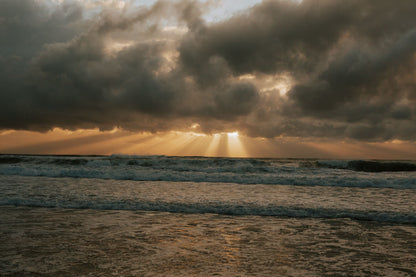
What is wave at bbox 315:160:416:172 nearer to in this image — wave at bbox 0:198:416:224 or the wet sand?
wave at bbox 0:198:416:224

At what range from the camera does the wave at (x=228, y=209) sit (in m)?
9.37

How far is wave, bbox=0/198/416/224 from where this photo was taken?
937cm

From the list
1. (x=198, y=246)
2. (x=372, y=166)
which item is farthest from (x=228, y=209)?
(x=372, y=166)

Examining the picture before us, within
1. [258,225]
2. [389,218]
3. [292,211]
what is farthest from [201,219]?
[389,218]

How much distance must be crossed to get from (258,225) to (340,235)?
211 cm

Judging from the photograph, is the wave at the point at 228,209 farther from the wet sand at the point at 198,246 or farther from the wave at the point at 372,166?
the wave at the point at 372,166

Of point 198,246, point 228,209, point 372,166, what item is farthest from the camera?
point 372,166

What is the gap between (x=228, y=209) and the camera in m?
10.1

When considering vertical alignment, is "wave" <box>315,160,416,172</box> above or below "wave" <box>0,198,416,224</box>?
above

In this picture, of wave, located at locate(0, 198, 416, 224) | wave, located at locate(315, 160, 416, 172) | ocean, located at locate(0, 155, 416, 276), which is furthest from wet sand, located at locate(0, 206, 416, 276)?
wave, located at locate(315, 160, 416, 172)

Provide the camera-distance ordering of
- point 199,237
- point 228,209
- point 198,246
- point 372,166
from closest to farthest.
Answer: point 198,246 < point 199,237 < point 228,209 < point 372,166

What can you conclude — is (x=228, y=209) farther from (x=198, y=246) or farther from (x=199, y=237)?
(x=198, y=246)

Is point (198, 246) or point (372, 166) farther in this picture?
point (372, 166)

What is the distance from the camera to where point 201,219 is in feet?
29.3
